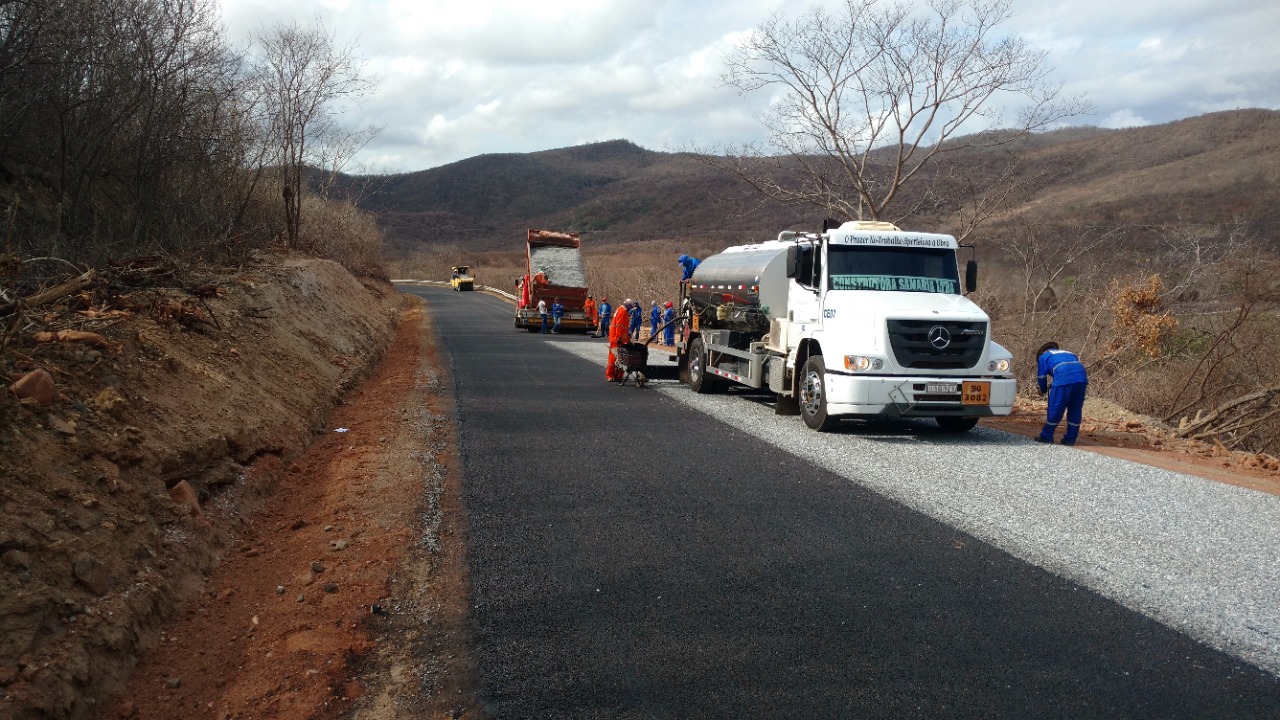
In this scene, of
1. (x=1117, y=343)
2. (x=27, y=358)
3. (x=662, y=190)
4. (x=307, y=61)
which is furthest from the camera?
(x=662, y=190)

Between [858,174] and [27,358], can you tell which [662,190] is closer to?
[858,174]

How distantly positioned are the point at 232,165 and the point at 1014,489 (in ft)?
62.3

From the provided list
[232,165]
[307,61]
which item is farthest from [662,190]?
[232,165]

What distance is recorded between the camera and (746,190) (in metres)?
46.1

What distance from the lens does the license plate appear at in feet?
37.1

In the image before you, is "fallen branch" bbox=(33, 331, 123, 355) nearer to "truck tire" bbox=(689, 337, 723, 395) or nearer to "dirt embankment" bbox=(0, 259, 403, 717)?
"dirt embankment" bbox=(0, 259, 403, 717)

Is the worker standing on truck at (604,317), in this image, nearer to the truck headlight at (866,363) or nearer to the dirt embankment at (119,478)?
the dirt embankment at (119,478)

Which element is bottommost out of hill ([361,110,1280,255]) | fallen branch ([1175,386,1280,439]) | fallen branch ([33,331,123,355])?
fallen branch ([1175,386,1280,439])

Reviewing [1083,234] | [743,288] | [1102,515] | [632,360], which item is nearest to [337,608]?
[1102,515]

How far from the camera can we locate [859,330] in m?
11.5

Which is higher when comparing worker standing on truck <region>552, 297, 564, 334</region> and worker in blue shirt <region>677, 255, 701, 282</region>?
worker in blue shirt <region>677, 255, 701, 282</region>

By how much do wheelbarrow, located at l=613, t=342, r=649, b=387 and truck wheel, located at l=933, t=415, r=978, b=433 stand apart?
20.2 feet

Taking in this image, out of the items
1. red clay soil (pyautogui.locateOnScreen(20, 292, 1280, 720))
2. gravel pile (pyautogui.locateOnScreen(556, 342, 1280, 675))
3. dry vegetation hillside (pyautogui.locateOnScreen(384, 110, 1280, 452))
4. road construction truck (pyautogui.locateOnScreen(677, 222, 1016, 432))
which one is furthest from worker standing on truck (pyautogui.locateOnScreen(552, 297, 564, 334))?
red clay soil (pyautogui.locateOnScreen(20, 292, 1280, 720))

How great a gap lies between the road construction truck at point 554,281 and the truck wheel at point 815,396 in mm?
21922
